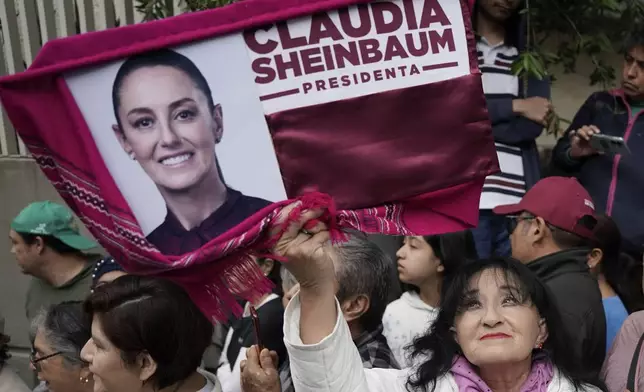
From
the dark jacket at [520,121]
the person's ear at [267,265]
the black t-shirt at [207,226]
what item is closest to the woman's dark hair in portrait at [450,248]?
the person's ear at [267,265]

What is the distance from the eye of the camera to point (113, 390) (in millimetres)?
2049

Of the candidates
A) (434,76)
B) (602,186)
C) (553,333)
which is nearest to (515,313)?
(553,333)

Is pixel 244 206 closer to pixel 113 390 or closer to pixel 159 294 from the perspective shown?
pixel 159 294

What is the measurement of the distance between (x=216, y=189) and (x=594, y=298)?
143 centimetres

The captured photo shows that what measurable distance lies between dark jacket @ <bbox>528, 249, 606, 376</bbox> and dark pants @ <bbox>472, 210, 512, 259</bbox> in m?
0.84

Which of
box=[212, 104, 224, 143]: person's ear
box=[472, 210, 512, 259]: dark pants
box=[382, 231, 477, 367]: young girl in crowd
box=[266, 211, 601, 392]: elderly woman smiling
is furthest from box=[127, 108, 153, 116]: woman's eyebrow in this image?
box=[472, 210, 512, 259]: dark pants

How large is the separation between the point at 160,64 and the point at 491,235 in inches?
92.5

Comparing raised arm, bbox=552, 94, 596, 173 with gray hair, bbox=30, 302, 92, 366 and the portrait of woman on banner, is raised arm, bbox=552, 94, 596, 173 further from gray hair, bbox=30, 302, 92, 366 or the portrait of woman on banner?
the portrait of woman on banner

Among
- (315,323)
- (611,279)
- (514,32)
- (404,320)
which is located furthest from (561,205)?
(315,323)

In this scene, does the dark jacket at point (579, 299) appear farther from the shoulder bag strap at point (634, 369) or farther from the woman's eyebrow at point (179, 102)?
the woman's eyebrow at point (179, 102)

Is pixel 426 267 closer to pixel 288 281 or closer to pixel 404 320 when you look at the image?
pixel 404 320

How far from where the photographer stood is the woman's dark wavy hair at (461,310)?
1994 mm

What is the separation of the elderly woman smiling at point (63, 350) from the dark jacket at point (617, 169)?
89.2 inches

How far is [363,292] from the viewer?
2.61 metres
